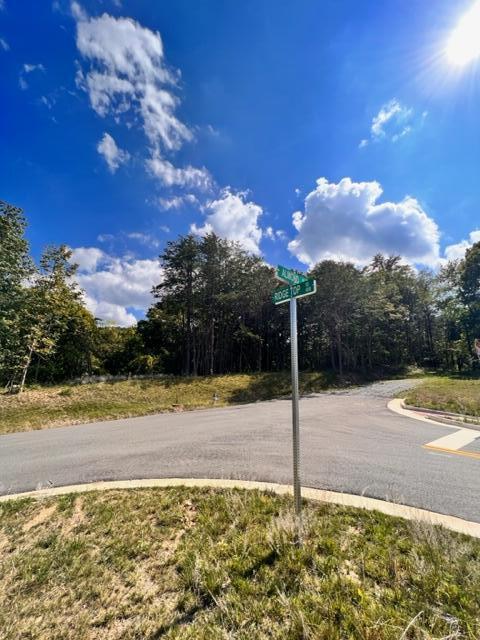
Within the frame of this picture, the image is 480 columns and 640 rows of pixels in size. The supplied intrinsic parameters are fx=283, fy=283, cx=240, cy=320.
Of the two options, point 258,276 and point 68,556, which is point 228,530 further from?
point 258,276

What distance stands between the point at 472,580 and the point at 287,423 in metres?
6.81

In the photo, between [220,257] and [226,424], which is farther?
[220,257]

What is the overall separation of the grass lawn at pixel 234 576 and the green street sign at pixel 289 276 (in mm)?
2571

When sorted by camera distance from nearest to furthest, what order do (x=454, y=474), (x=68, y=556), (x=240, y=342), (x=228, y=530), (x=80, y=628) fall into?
1. (x=80, y=628)
2. (x=68, y=556)
3. (x=228, y=530)
4. (x=454, y=474)
5. (x=240, y=342)

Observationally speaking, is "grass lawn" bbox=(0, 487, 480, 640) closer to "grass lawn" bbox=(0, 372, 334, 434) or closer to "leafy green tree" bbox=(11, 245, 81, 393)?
"grass lawn" bbox=(0, 372, 334, 434)

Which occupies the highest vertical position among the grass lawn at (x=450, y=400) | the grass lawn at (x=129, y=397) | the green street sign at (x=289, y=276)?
the green street sign at (x=289, y=276)

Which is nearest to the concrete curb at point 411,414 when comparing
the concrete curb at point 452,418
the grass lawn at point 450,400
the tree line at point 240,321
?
the concrete curb at point 452,418

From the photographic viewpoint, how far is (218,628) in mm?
1965

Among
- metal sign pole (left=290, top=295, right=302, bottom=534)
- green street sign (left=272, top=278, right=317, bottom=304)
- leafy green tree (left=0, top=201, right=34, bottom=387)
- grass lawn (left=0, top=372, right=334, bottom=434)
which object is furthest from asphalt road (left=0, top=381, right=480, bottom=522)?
leafy green tree (left=0, top=201, right=34, bottom=387)

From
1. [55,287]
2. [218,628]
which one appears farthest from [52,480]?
[55,287]

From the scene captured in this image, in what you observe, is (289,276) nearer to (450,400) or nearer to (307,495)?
(307,495)

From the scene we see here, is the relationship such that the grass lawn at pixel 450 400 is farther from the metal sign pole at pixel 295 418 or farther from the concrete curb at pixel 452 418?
the metal sign pole at pixel 295 418

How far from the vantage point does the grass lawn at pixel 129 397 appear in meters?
12.0

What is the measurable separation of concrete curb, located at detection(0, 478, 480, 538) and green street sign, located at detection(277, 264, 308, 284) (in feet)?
9.52
